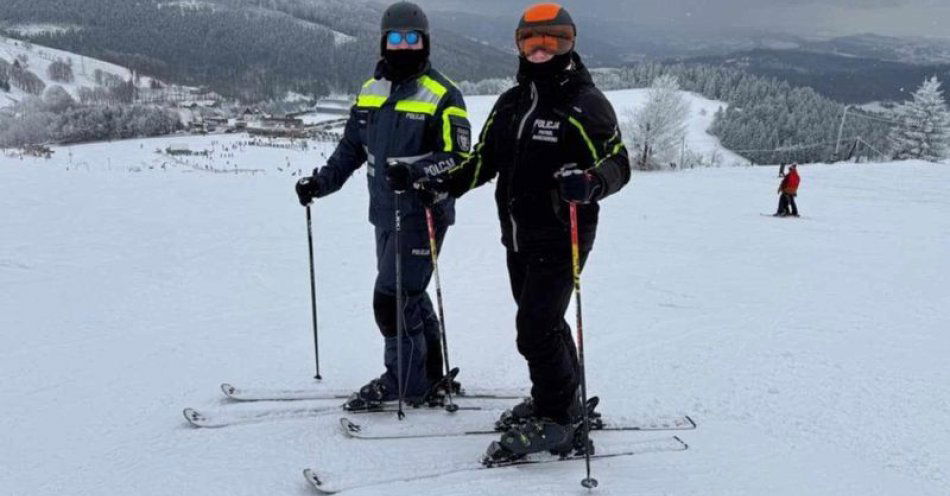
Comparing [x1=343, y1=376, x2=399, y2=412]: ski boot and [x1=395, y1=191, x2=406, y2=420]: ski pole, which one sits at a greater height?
[x1=395, y1=191, x2=406, y2=420]: ski pole

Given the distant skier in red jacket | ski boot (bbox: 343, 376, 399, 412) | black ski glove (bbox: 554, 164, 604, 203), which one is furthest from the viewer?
the distant skier in red jacket

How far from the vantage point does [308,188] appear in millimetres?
3447

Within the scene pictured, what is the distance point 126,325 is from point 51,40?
160m

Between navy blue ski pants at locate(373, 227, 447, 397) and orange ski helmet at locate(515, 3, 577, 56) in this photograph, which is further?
navy blue ski pants at locate(373, 227, 447, 397)

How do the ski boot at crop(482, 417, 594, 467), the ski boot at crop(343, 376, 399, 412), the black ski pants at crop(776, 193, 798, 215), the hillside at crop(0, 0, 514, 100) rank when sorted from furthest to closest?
the hillside at crop(0, 0, 514, 100) < the black ski pants at crop(776, 193, 798, 215) < the ski boot at crop(343, 376, 399, 412) < the ski boot at crop(482, 417, 594, 467)

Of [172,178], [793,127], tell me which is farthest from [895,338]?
[793,127]

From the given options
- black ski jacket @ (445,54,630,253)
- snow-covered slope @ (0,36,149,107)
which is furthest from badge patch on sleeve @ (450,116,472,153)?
snow-covered slope @ (0,36,149,107)

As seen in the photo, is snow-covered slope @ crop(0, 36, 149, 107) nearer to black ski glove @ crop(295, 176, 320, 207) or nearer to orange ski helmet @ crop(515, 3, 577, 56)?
black ski glove @ crop(295, 176, 320, 207)

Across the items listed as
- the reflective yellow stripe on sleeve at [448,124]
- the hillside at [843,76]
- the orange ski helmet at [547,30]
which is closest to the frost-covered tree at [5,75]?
the reflective yellow stripe on sleeve at [448,124]

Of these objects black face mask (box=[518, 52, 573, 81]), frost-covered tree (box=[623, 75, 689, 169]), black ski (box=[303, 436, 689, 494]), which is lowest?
black ski (box=[303, 436, 689, 494])

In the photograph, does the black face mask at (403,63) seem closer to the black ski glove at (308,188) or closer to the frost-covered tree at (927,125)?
the black ski glove at (308,188)

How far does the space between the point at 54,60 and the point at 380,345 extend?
130 m

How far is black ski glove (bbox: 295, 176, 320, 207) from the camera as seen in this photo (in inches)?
136

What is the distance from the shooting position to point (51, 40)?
427 ft
